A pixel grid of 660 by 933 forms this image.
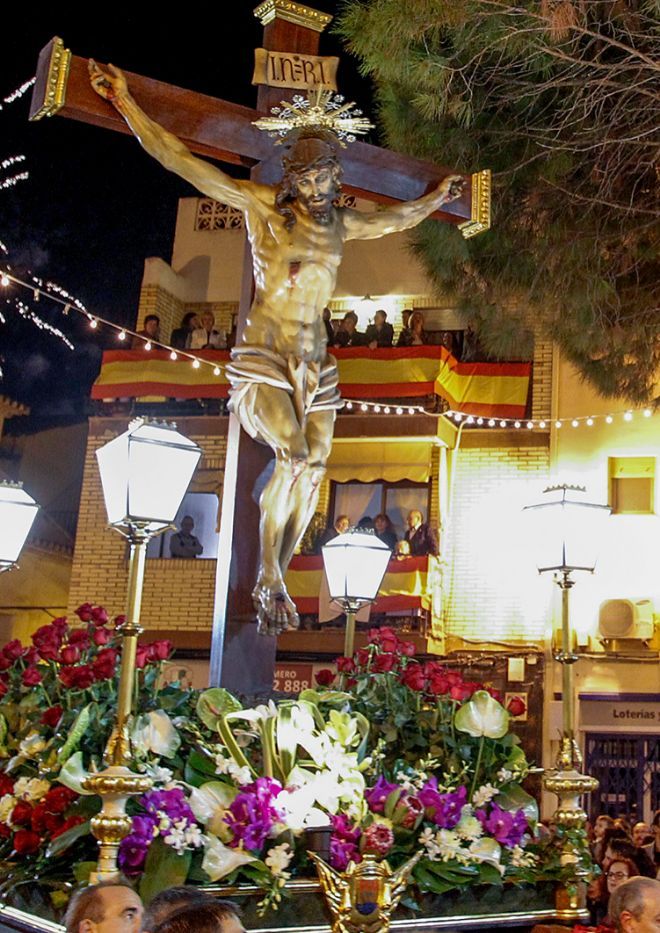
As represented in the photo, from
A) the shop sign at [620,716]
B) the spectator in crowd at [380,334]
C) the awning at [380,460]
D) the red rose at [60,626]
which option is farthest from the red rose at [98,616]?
the spectator in crowd at [380,334]

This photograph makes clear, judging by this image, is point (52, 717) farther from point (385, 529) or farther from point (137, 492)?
point (385, 529)

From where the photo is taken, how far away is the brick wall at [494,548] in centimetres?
1666

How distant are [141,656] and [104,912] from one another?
1.76 m

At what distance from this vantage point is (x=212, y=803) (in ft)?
14.6

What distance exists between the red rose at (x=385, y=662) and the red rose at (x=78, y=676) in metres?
1.37

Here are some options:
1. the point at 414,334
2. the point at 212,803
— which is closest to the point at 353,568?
the point at 212,803

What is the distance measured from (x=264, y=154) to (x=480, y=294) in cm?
348

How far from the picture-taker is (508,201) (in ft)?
28.6

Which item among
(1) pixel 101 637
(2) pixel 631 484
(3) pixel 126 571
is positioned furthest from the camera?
(3) pixel 126 571

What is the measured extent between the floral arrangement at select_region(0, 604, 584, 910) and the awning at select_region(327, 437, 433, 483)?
12036mm

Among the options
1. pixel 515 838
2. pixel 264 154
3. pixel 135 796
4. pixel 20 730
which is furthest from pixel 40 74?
pixel 515 838

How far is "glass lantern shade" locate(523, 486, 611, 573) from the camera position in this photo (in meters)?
5.74

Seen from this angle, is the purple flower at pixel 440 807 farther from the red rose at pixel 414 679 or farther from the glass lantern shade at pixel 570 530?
the glass lantern shade at pixel 570 530

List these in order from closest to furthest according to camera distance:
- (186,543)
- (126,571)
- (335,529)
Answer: (335,529) → (126,571) → (186,543)
